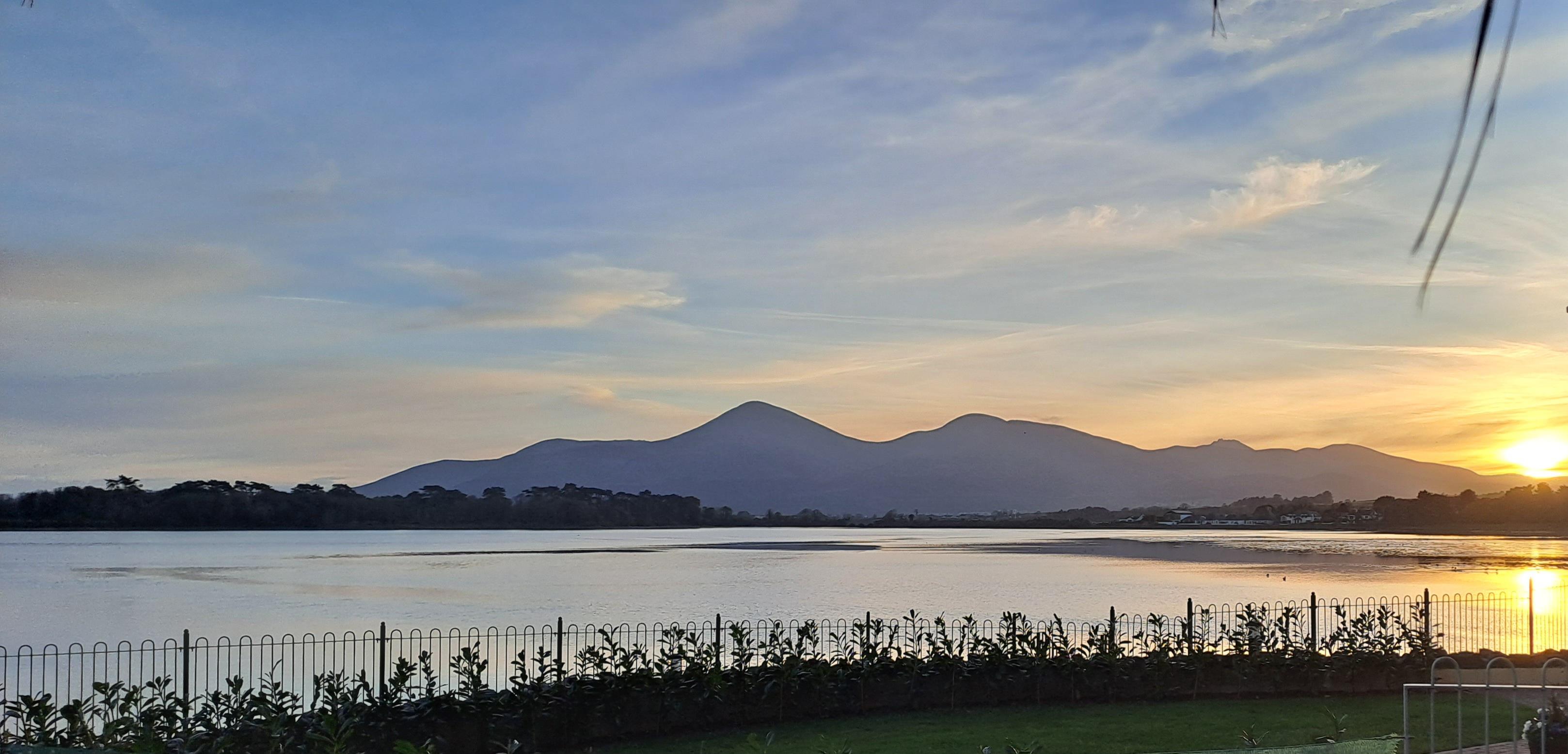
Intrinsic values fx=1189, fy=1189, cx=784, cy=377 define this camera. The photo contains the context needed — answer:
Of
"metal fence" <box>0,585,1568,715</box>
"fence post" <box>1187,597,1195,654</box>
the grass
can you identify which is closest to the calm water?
"metal fence" <box>0,585,1568,715</box>

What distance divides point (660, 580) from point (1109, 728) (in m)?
38.7

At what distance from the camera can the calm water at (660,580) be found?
121 ft

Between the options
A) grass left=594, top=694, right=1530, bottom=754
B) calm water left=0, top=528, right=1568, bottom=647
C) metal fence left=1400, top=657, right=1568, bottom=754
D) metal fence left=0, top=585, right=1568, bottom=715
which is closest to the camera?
metal fence left=1400, top=657, right=1568, bottom=754

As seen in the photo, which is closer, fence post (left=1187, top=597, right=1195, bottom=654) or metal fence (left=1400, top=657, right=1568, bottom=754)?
metal fence (left=1400, top=657, right=1568, bottom=754)

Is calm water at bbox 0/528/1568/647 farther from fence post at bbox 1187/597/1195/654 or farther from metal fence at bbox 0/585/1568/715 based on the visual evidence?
fence post at bbox 1187/597/1195/654

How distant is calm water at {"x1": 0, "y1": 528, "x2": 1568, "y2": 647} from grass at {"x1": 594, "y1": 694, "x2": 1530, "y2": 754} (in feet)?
58.7

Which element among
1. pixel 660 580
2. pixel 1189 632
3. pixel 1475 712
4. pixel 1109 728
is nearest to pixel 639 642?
pixel 1189 632

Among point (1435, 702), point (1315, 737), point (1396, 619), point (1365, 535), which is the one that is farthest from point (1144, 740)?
point (1365, 535)

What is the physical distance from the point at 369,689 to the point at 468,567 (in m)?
54.8

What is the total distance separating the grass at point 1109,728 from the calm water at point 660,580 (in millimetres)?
17890

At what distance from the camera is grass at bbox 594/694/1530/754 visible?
46.7 feet

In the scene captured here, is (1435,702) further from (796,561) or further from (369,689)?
(796,561)

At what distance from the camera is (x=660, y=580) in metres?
52.7

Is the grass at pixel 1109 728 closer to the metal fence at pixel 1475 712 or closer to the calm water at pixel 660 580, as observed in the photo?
the metal fence at pixel 1475 712
